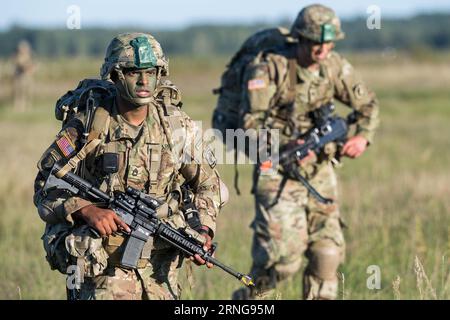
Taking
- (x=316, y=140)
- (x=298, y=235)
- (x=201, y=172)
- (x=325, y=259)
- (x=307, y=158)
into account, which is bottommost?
(x=325, y=259)

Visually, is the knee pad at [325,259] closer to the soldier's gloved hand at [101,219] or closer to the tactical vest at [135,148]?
the tactical vest at [135,148]

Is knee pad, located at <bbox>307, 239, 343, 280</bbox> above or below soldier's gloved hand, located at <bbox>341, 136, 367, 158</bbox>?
below

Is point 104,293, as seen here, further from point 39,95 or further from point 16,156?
point 39,95

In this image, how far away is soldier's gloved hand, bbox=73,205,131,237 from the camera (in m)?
5.22

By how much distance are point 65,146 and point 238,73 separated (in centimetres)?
316

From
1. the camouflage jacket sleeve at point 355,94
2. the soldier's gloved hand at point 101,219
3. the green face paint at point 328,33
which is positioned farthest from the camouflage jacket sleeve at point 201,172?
the camouflage jacket sleeve at point 355,94

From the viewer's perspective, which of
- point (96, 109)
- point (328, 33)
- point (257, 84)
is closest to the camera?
point (96, 109)

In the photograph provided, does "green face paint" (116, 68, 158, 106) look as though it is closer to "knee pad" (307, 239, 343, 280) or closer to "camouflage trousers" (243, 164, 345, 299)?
"camouflage trousers" (243, 164, 345, 299)

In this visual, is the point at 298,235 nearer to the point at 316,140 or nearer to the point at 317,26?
the point at 316,140

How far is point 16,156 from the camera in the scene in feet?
54.6

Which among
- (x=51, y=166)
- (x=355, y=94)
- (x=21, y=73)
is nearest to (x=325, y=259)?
(x=355, y=94)

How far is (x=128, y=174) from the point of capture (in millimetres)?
5504

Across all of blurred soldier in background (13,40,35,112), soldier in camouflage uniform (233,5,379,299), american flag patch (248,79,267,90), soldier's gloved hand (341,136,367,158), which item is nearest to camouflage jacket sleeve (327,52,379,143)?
soldier in camouflage uniform (233,5,379,299)
